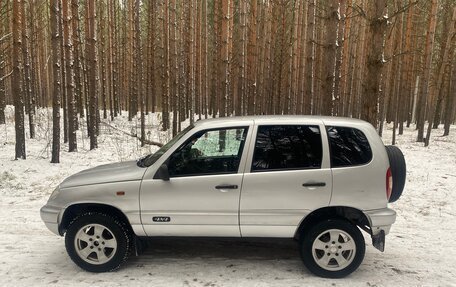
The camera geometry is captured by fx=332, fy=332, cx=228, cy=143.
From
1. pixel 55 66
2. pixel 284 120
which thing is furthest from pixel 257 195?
pixel 55 66

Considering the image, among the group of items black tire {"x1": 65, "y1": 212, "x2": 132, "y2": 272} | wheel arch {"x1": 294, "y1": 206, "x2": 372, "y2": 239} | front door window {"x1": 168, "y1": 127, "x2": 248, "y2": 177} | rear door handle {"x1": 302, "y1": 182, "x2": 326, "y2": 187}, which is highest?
front door window {"x1": 168, "y1": 127, "x2": 248, "y2": 177}

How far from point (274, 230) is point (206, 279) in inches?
37.8

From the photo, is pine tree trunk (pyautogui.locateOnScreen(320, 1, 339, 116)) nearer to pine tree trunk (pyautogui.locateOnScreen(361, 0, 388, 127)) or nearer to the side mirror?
pine tree trunk (pyautogui.locateOnScreen(361, 0, 388, 127))

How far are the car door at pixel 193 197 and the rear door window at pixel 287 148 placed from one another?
21 centimetres

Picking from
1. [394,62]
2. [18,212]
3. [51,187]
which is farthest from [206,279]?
[394,62]

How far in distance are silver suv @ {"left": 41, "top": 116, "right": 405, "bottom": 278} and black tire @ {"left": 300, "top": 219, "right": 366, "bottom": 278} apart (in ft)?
0.04

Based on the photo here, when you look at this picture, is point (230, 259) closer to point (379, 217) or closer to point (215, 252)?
point (215, 252)

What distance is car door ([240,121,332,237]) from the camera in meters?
3.76

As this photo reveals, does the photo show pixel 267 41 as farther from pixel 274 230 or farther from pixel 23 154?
pixel 274 230

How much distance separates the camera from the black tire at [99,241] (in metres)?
3.93

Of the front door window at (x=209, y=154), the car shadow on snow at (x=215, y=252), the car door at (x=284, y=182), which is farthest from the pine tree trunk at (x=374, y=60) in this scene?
the front door window at (x=209, y=154)

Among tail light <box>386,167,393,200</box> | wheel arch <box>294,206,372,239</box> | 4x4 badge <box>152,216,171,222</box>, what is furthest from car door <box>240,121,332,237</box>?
4x4 badge <box>152,216,171,222</box>

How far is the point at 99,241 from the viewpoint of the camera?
398 centimetres

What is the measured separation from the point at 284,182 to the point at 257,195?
0.34 m
